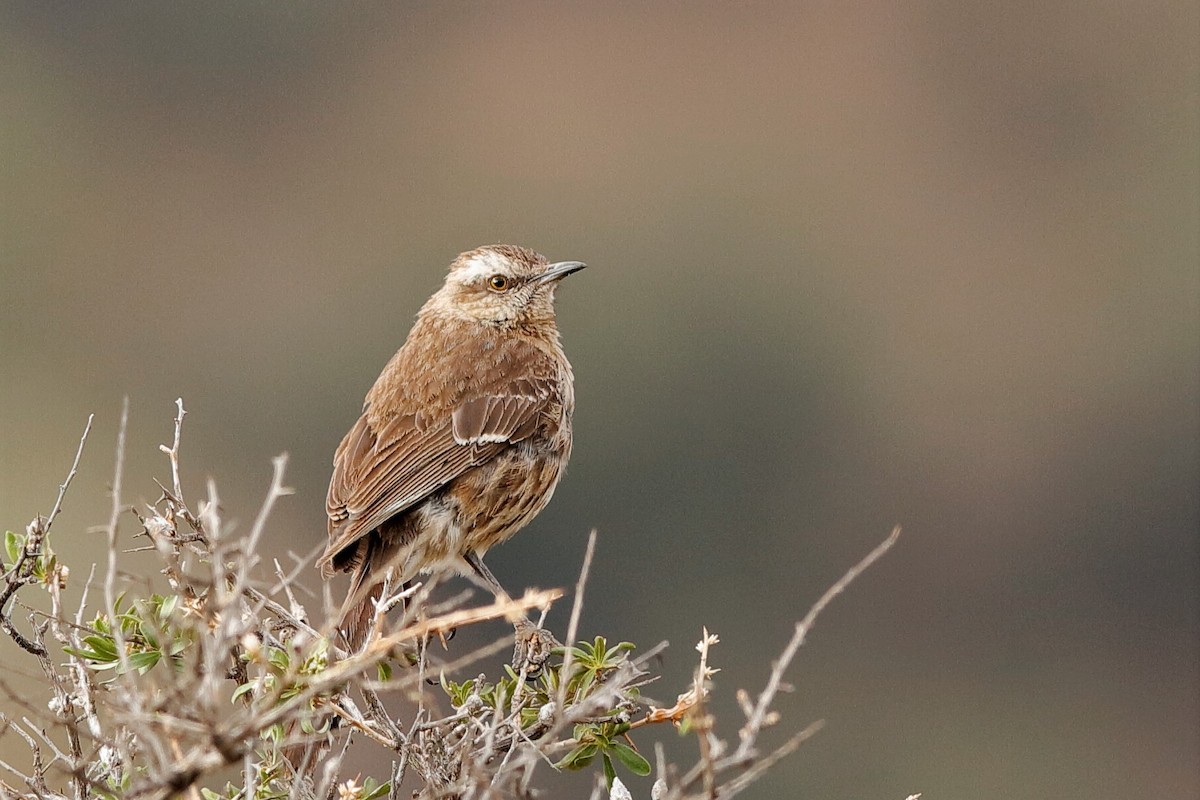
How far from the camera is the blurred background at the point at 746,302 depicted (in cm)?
4209

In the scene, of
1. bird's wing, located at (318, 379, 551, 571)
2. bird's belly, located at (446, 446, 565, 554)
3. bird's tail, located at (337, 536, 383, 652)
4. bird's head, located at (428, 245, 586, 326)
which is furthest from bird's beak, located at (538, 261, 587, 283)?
bird's tail, located at (337, 536, 383, 652)

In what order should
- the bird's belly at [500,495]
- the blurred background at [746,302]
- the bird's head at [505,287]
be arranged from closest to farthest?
the bird's belly at [500,495]
the bird's head at [505,287]
the blurred background at [746,302]

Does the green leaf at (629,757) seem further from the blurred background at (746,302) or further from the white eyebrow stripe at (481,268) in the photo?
the blurred background at (746,302)

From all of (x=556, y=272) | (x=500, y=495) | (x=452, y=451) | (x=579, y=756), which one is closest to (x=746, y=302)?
(x=556, y=272)

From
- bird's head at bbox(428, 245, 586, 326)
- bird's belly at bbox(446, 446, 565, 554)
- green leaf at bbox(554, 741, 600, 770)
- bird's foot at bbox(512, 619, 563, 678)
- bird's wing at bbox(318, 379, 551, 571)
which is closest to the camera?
green leaf at bbox(554, 741, 600, 770)

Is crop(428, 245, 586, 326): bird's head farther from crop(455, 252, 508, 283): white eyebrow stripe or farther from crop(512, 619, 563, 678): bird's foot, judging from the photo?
crop(512, 619, 563, 678): bird's foot

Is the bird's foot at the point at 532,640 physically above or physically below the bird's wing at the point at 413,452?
below

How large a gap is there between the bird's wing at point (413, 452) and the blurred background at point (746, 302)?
1798cm

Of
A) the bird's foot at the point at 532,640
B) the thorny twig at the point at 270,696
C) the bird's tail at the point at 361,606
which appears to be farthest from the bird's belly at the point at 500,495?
the thorny twig at the point at 270,696

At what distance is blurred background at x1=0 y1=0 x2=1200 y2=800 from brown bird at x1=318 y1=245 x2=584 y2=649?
17.7 meters

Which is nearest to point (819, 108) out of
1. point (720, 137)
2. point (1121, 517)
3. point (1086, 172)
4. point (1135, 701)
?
point (720, 137)

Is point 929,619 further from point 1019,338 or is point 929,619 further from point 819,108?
point 819,108

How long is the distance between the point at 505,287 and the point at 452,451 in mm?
1078

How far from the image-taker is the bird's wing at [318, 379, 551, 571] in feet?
20.8
